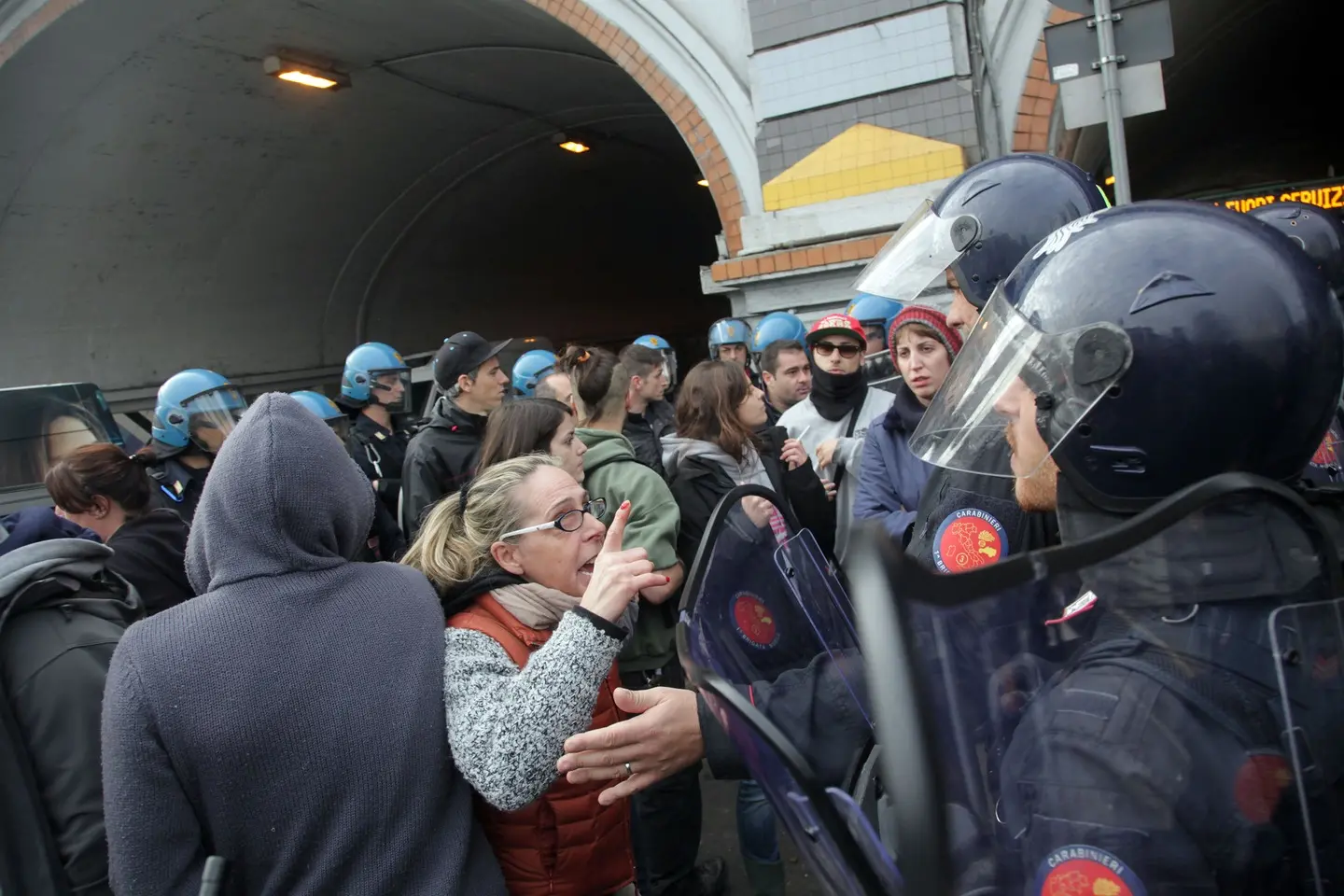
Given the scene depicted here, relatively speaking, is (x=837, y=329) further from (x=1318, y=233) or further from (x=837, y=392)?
(x=1318, y=233)

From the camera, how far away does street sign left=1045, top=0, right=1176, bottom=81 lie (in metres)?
4.02

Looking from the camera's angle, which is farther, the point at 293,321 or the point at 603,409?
the point at 293,321

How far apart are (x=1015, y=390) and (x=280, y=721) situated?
129 cm

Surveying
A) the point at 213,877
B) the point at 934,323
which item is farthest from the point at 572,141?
the point at 213,877

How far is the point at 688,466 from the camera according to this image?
3.51 meters

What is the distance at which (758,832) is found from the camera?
10.6 ft

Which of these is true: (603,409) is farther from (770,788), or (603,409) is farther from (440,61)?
(440,61)

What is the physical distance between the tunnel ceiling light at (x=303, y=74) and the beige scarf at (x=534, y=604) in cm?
983

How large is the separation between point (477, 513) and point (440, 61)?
10089 mm

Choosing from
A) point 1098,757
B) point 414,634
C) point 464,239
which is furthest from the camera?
point 464,239

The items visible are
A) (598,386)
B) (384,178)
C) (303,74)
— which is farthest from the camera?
(384,178)

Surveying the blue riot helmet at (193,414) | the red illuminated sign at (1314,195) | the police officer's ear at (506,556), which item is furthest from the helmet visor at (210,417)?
the red illuminated sign at (1314,195)

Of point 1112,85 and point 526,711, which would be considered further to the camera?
point 1112,85

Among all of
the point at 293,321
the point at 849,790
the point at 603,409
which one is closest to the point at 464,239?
the point at 293,321
